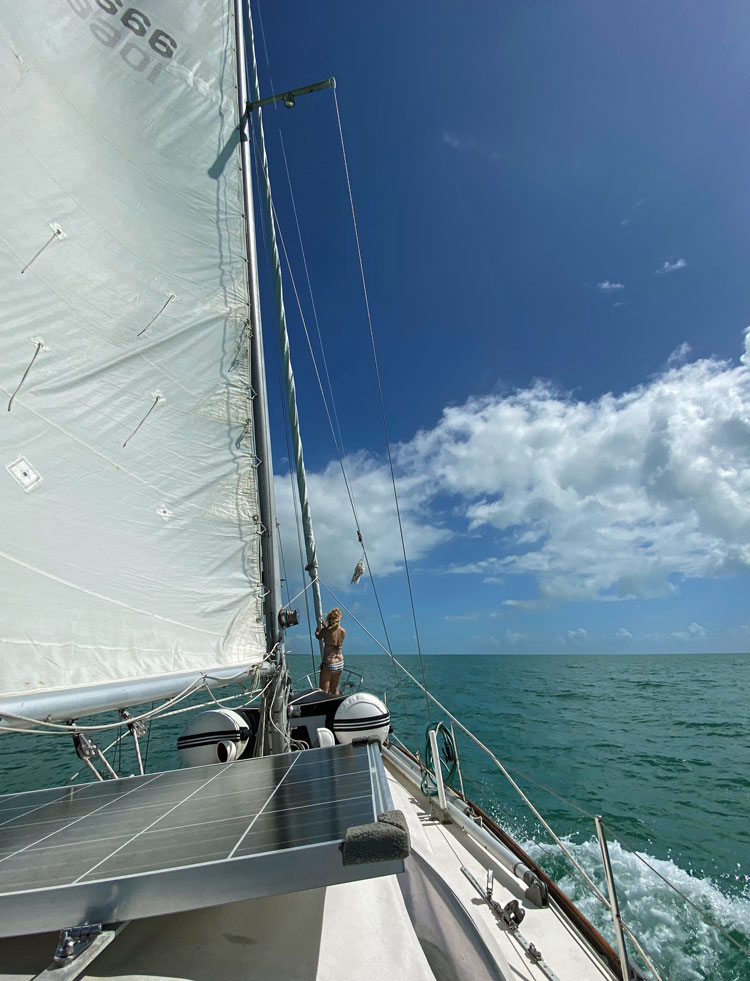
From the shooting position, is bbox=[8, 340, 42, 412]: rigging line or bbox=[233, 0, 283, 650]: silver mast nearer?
bbox=[8, 340, 42, 412]: rigging line

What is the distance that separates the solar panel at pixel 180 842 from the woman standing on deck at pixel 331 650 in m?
5.05

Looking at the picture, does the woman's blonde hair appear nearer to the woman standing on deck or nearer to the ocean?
the woman standing on deck

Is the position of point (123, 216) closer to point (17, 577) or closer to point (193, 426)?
point (193, 426)

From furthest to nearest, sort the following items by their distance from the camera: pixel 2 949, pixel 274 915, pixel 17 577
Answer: pixel 17 577
pixel 274 915
pixel 2 949

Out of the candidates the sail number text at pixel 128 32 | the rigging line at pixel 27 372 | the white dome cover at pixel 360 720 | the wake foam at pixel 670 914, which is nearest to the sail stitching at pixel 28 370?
the rigging line at pixel 27 372

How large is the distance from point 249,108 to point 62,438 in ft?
A: 19.4

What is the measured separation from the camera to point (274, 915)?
2.09 metres

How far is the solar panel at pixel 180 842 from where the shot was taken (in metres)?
1.55

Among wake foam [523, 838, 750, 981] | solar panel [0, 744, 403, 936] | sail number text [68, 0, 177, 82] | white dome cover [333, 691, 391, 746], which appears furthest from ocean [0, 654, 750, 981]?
sail number text [68, 0, 177, 82]

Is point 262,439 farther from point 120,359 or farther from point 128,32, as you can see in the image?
point 128,32

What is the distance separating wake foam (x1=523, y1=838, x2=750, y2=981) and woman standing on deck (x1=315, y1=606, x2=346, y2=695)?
11.6 feet

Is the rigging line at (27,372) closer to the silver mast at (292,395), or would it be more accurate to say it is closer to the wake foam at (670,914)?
the silver mast at (292,395)

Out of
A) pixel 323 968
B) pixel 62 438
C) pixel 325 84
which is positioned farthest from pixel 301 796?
pixel 325 84

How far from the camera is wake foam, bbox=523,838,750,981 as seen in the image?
14.2ft
